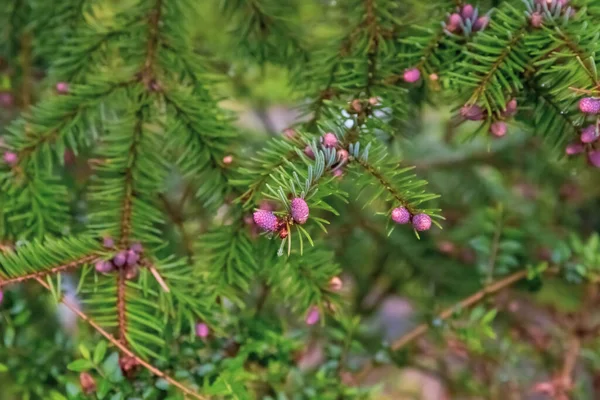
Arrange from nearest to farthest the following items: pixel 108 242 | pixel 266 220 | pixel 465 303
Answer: pixel 266 220 < pixel 108 242 < pixel 465 303

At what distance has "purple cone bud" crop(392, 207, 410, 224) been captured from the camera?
0.83 feet

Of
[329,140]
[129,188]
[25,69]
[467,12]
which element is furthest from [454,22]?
[25,69]

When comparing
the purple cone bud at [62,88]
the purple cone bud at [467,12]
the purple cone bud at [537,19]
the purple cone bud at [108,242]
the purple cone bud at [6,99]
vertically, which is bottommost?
the purple cone bud at [6,99]

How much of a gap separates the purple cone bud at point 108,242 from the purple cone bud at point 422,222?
0.18 m

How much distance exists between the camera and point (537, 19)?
0.31m

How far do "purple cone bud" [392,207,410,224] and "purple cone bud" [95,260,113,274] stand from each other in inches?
6.6

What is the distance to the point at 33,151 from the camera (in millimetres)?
385

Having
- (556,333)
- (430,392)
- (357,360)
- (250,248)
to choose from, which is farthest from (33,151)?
(430,392)

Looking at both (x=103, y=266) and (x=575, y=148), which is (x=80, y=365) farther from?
(x=575, y=148)

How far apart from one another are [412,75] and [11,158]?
0.25 m

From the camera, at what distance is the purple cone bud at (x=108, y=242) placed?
342 mm

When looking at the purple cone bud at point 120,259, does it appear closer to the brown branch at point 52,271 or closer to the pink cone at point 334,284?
the brown branch at point 52,271

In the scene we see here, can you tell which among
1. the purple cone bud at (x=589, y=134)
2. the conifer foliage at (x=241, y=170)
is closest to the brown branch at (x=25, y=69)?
the conifer foliage at (x=241, y=170)

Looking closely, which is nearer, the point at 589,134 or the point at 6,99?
the point at 589,134
